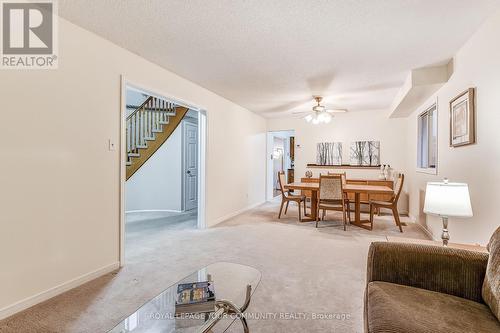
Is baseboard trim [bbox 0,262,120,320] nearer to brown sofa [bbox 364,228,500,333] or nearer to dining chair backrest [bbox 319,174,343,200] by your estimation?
brown sofa [bbox 364,228,500,333]

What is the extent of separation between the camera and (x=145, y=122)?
5.66 meters

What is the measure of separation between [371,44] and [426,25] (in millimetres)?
484

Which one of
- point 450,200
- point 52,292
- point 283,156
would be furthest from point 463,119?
point 283,156

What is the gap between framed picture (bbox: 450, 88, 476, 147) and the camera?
232 centimetres

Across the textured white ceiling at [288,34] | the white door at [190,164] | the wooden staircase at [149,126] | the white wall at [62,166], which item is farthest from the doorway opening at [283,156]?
the white wall at [62,166]

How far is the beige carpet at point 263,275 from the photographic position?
5.75 ft

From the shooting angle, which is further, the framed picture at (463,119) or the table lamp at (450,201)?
the framed picture at (463,119)

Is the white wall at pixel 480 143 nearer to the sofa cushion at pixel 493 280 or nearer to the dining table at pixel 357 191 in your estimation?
the sofa cushion at pixel 493 280

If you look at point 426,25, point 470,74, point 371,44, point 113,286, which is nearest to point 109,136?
point 113,286

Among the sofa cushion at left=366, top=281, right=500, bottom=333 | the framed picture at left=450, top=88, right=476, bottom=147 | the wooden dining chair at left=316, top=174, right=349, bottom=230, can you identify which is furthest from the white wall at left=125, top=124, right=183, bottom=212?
the sofa cushion at left=366, top=281, right=500, bottom=333

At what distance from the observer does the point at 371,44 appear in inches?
103

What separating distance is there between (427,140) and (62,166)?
5.12 meters

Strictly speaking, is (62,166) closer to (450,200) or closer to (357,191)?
(450,200)

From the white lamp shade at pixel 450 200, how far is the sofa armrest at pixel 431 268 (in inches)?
17.2
